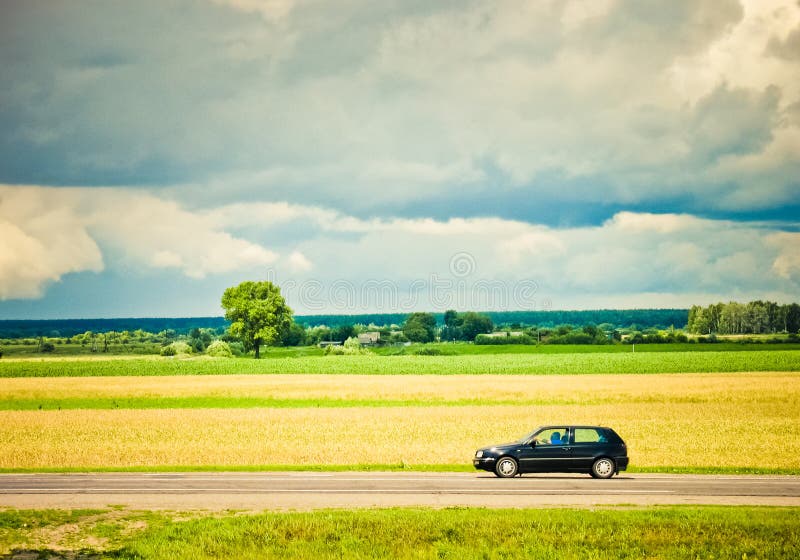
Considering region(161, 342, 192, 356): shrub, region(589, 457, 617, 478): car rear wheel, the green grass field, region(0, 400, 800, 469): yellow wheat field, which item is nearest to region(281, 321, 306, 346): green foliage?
region(161, 342, 192, 356): shrub

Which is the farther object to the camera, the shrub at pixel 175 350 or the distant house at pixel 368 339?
the distant house at pixel 368 339

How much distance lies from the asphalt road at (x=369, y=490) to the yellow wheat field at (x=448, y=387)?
36.6 m

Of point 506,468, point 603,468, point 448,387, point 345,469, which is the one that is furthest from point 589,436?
point 448,387

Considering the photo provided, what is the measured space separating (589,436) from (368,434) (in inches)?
713

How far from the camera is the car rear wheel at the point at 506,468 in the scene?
30.5 metres

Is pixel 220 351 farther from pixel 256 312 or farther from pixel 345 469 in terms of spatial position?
pixel 345 469

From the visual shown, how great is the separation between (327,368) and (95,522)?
75996 millimetres

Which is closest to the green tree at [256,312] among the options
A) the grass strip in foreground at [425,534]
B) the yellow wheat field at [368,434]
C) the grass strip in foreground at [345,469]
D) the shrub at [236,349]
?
the shrub at [236,349]

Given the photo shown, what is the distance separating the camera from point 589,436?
98.8 feet

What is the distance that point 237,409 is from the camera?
6181cm

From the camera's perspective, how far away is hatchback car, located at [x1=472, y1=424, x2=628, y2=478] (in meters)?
29.9

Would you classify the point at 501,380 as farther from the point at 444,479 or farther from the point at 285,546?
the point at 285,546

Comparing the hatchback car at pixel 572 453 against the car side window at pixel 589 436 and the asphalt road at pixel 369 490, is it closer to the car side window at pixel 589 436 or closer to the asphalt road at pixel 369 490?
the car side window at pixel 589 436

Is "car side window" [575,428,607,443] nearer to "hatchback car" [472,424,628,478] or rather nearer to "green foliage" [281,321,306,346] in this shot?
"hatchback car" [472,424,628,478]
